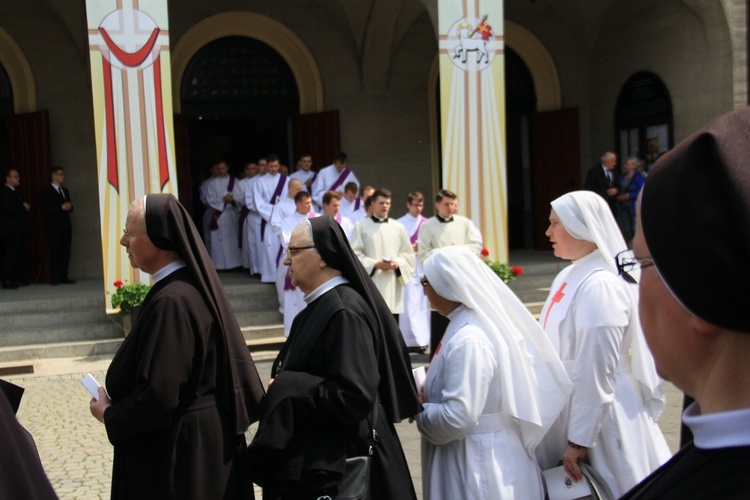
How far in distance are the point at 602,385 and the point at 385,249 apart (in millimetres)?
6500

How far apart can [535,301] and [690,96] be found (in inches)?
179

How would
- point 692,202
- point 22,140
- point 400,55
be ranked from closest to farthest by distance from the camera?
point 692,202
point 22,140
point 400,55

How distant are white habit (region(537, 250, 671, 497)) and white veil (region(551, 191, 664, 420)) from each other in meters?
0.03

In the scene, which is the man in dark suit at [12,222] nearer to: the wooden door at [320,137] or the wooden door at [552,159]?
the wooden door at [320,137]

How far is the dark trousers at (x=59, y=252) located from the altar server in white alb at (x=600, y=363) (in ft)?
33.7

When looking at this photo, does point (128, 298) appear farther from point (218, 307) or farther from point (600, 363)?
point (600, 363)

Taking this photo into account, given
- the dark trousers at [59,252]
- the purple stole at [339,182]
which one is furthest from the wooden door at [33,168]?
the purple stole at [339,182]

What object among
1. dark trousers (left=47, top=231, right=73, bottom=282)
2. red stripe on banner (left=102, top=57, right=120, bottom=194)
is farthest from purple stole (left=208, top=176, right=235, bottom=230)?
red stripe on banner (left=102, top=57, right=120, bottom=194)

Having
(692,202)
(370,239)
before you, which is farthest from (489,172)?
(692,202)

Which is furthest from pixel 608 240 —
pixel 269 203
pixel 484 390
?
pixel 269 203

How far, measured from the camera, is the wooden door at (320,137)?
47.2ft

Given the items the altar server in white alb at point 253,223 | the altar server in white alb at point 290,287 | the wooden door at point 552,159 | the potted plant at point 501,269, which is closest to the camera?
the altar server in white alb at point 290,287

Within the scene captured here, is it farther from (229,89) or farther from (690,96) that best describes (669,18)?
(229,89)

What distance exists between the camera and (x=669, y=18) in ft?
45.1
